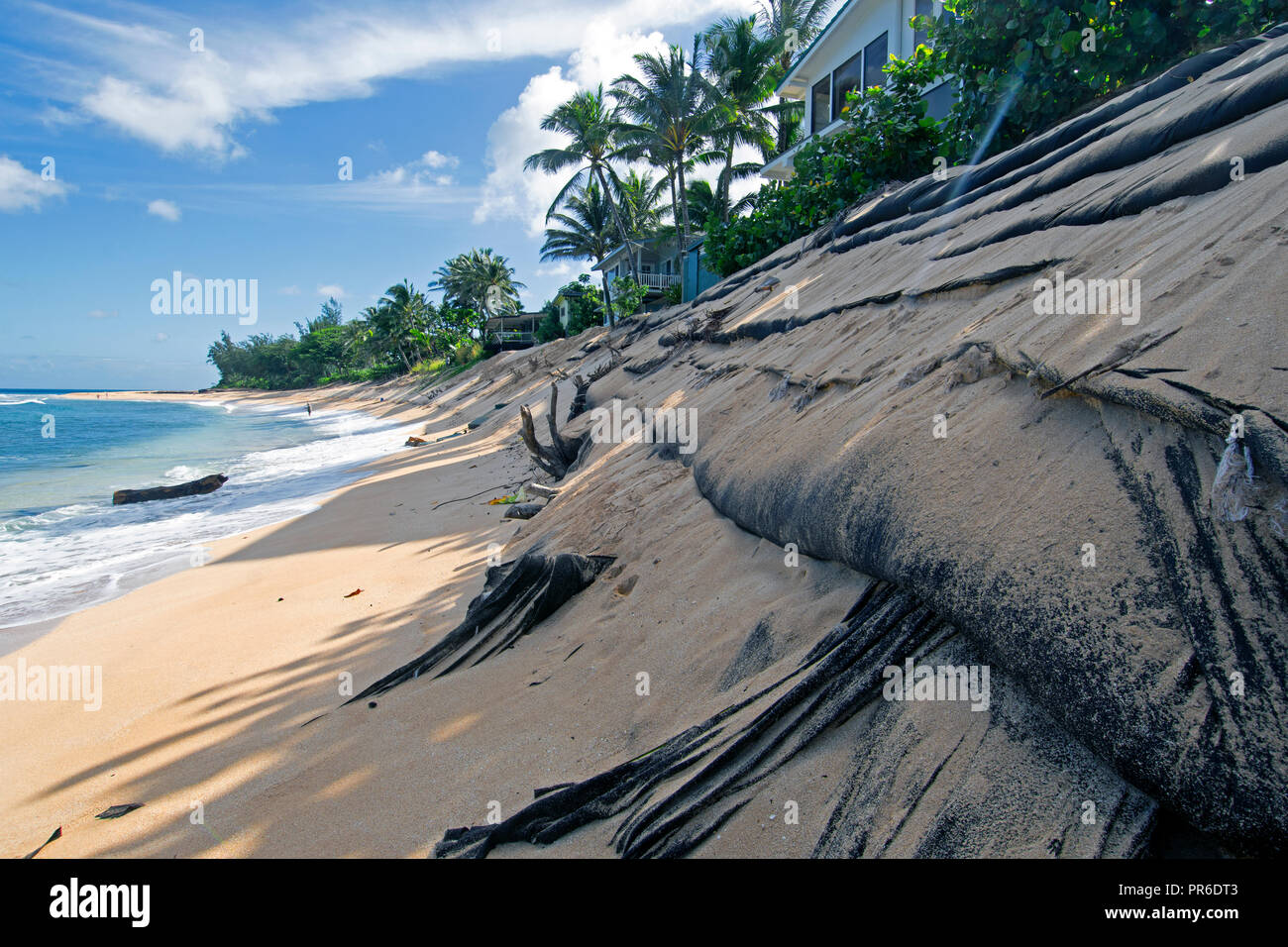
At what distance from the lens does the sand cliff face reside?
1.61 m

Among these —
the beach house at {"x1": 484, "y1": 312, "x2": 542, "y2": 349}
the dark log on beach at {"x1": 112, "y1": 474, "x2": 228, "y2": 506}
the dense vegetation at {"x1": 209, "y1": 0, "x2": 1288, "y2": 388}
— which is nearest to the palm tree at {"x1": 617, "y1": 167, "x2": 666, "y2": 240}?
the dense vegetation at {"x1": 209, "y1": 0, "x2": 1288, "y2": 388}

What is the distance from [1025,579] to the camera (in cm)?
200

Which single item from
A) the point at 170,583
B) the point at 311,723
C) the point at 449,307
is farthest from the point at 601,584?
the point at 449,307

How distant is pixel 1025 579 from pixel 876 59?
19.2 m

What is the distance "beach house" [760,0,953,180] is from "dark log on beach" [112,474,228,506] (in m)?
16.2

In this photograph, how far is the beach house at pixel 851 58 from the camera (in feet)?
51.6

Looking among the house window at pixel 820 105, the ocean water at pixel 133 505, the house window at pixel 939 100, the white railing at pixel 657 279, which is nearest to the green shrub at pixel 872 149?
the house window at pixel 939 100

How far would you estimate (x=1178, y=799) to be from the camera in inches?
60.0

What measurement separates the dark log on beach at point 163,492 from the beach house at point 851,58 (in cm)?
1624
